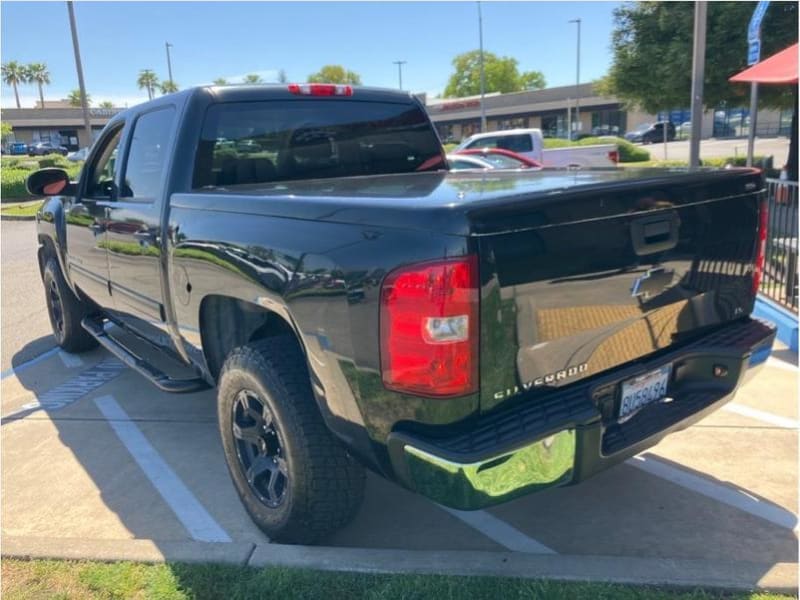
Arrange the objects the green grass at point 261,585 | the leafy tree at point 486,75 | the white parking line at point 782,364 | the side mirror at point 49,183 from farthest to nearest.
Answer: the leafy tree at point 486,75
the white parking line at point 782,364
the side mirror at point 49,183
the green grass at point 261,585

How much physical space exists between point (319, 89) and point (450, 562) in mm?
2820

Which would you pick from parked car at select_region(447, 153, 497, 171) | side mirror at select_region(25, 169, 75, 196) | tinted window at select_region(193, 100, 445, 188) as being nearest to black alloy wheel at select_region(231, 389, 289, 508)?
tinted window at select_region(193, 100, 445, 188)

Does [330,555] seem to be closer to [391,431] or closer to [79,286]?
[391,431]

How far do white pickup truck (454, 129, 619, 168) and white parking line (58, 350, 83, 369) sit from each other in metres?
14.4

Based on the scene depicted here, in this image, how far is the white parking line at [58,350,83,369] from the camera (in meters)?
6.04

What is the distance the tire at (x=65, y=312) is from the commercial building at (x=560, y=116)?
180ft

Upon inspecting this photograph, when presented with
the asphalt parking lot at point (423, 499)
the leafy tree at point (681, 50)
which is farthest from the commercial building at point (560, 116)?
the asphalt parking lot at point (423, 499)

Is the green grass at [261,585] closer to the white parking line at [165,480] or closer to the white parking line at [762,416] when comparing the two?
the white parking line at [165,480]

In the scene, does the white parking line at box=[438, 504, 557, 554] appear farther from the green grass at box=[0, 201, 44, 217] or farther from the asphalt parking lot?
the green grass at box=[0, 201, 44, 217]

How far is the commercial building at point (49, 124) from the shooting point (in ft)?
249

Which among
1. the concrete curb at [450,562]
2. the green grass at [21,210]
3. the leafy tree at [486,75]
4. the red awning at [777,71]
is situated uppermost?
the leafy tree at [486,75]

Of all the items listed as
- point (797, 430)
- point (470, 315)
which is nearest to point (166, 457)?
point (470, 315)

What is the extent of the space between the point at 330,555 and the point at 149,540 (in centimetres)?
92

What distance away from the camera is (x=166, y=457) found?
4.22m
